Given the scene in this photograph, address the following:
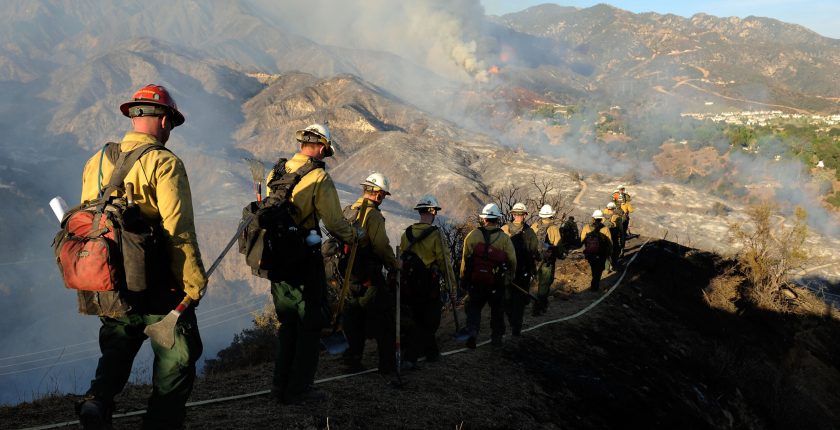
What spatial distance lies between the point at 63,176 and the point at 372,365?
62.0 m

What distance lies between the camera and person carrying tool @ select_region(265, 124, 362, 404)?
4344mm

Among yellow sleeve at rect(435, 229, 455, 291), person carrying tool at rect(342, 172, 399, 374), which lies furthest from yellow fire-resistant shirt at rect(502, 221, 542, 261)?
person carrying tool at rect(342, 172, 399, 374)

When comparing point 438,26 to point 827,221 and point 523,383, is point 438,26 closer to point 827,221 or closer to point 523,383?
point 827,221

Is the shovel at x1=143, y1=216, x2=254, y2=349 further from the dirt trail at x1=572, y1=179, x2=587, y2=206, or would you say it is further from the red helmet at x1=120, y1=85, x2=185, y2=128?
the dirt trail at x1=572, y1=179, x2=587, y2=206

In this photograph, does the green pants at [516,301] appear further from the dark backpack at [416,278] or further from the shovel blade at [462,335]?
the dark backpack at [416,278]

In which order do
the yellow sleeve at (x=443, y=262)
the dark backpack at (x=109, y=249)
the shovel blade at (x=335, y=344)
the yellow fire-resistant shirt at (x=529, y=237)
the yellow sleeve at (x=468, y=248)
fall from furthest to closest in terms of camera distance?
the yellow fire-resistant shirt at (x=529, y=237) < the yellow sleeve at (x=468, y=248) < the yellow sleeve at (x=443, y=262) < the shovel blade at (x=335, y=344) < the dark backpack at (x=109, y=249)

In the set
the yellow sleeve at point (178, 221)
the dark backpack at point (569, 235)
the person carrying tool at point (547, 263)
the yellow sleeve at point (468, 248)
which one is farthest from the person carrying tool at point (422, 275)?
the dark backpack at point (569, 235)

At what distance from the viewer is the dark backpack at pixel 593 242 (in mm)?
13086

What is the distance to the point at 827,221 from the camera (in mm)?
46750

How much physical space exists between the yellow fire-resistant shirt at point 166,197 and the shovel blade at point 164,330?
18cm

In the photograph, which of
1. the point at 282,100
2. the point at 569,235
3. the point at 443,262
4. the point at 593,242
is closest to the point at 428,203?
the point at 443,262

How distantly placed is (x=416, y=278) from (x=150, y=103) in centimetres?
381

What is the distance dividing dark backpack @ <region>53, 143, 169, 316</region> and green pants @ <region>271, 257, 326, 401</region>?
1.46 meters

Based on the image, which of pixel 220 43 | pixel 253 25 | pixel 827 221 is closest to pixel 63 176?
pixel 827 221
